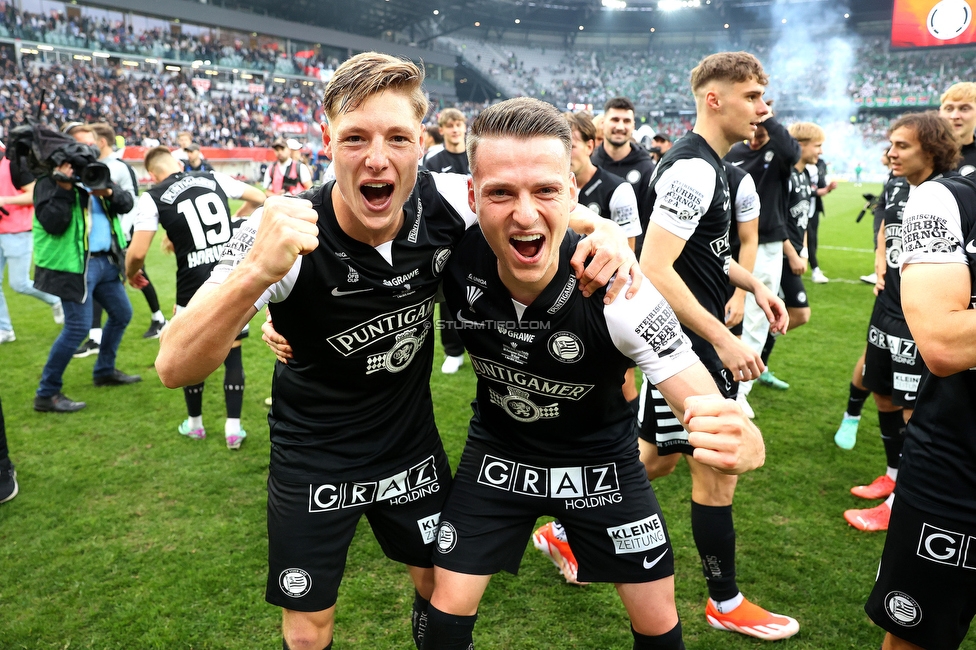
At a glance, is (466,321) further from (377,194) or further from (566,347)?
(377,194)

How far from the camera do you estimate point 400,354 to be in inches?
103

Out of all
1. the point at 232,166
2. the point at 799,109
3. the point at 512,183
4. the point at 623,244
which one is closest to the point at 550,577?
the point at 623,244

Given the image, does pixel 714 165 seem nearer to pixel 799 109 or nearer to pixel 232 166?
pixel 232 166

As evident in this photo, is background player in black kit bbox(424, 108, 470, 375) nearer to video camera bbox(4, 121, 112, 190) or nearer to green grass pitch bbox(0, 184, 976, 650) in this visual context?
green grass pitch bbox(0, 184, 976, 650)

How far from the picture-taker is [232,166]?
3036cm

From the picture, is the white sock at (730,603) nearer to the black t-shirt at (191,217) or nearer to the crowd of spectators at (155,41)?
the black t-shirt at (191,217)

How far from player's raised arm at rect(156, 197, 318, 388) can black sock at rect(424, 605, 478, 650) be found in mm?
1243

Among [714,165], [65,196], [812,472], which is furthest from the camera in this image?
[65,196]

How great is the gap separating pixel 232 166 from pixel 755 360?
103 ft

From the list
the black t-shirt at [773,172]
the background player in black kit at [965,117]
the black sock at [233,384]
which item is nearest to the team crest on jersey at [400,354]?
the black sock at [233,384]

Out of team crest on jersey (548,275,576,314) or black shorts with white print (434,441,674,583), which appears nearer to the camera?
team crest on jersey (548,275,576,314)

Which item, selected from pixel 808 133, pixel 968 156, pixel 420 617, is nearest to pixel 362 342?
pixel 420 617

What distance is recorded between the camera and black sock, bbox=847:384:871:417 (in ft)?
18.3

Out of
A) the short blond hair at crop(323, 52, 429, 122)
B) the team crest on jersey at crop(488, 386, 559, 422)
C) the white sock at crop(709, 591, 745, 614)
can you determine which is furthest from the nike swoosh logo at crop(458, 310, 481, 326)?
the white sock at crop(709, 591, 745, 614)
